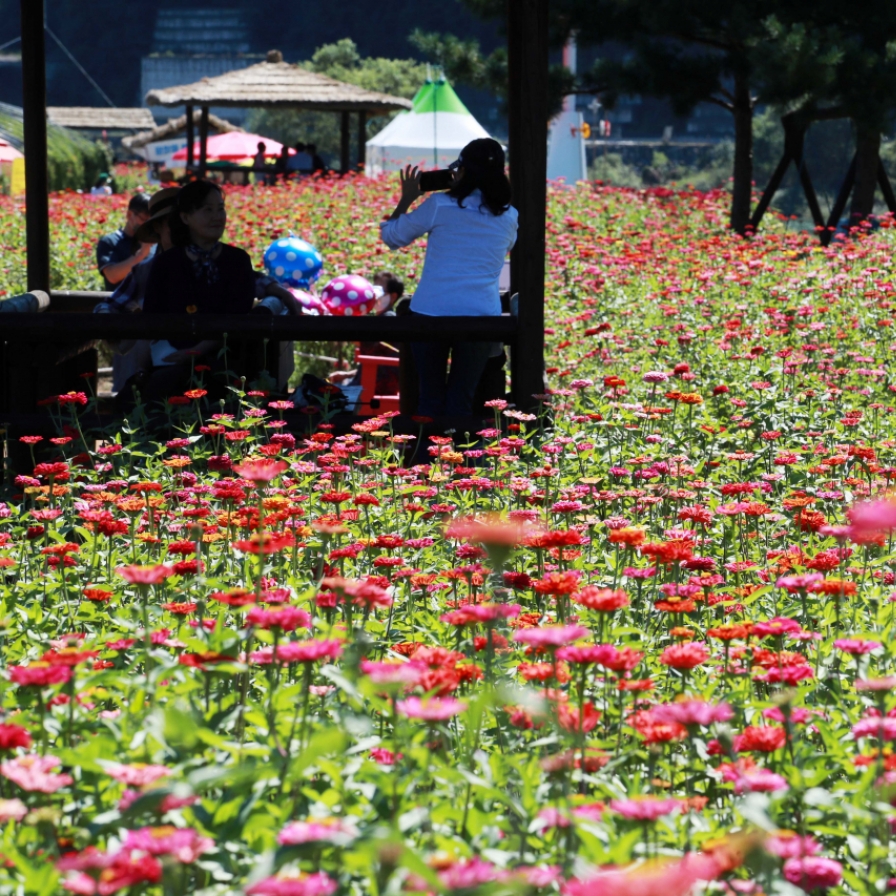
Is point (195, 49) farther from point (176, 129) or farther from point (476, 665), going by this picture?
point (476, 665)

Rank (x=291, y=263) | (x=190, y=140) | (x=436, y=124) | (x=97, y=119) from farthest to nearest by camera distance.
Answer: (x=97, y=119) → (x=190, y=140) → (x=436, y=124) → (x=291, y=263)

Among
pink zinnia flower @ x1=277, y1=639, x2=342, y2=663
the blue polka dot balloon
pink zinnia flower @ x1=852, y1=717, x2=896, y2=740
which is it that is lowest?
pink zinnia flower @ x1=852, y1=717, x2=896, y2=740

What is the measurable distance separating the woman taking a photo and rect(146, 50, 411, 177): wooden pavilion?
23.9 metres

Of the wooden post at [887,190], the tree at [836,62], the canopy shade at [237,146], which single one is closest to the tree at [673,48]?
the tree at [836,62]

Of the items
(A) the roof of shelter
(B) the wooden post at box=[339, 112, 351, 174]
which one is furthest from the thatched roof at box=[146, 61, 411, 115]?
(B) the wooden post at box=[339, 112, 351, 174]

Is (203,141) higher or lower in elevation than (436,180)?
higher

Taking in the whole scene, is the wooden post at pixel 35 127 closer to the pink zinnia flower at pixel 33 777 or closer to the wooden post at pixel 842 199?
the pink zinnia flower at pixel 33 777

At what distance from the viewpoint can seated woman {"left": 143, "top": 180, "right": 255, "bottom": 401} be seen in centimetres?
579

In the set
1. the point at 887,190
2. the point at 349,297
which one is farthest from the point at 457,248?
the point at 887,190

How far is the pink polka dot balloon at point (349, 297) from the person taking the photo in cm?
761

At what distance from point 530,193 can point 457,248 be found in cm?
46

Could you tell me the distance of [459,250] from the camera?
5.74 m

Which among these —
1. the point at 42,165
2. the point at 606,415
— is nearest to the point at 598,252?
the point at 42,165

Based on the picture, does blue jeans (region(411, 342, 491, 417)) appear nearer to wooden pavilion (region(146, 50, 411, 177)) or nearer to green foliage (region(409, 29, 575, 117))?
green foliage (region(409, 29, 575, 117))
